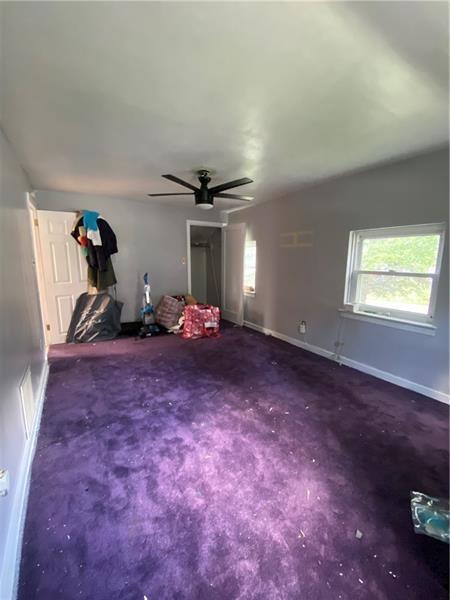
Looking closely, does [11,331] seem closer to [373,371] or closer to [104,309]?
[104,309]

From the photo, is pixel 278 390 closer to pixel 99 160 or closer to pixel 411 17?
pixel 411 17

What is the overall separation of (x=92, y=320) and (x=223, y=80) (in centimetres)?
375

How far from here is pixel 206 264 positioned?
6504mm

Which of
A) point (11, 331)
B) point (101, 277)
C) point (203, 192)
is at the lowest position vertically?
point (11, 331)

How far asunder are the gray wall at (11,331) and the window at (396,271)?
11.0 feet

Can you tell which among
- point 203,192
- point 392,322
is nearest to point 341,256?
point 392,322

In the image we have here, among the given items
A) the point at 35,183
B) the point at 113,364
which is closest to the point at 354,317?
the point at 113,364

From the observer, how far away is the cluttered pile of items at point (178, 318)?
176 inches

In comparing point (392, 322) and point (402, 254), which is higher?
point (402, 254)

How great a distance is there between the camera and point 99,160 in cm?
262

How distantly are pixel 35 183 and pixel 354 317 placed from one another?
4.54 m

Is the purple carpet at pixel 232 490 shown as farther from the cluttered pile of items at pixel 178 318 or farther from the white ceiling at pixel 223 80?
the white ceiling at pixel 223 80

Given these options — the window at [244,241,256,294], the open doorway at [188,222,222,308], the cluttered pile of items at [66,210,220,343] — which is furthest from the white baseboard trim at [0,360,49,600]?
the open doorway at [188,222,222,308]

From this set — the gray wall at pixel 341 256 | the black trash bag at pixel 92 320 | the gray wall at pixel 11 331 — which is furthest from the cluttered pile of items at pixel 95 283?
the gray wall at pixel 341 256
